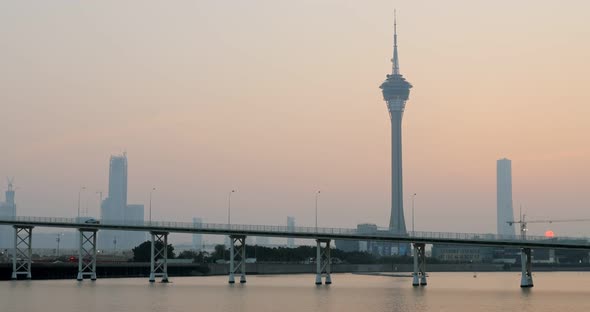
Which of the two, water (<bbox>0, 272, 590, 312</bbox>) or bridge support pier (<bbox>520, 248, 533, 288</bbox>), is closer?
water (<bbox>0, 272, 590, 312</bbox>)

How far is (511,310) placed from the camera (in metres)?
112

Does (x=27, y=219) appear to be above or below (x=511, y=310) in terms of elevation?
above

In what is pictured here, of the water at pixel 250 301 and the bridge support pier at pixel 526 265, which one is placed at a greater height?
the bridge support pier at pixel 526 265

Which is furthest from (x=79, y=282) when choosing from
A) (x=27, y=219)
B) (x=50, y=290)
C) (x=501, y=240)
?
(x=501, y=240)

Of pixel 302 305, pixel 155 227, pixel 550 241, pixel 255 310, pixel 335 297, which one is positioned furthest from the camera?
pixel 155 227

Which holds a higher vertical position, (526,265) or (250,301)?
(526,265)

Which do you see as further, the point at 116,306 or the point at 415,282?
the point at 415,282

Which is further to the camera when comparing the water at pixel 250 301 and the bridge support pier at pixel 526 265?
the bridge support pier at pixel 526 265

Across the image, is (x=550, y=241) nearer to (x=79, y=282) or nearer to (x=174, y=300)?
(x=174, y=300)

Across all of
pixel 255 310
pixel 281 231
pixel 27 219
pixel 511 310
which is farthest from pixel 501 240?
pixel 27 219

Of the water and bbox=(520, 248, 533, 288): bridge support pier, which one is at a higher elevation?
bbox=(520, 248, 533, 288): bridge support pier

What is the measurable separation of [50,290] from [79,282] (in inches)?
1283

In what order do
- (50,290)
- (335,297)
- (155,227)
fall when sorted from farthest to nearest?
(155,227)
(50,290)
(335,297)

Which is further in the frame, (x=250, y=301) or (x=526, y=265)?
(x=526, y=265)
